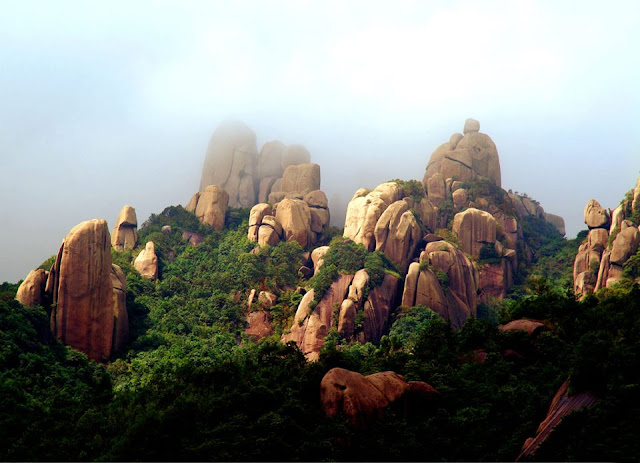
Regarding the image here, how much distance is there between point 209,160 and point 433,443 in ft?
214

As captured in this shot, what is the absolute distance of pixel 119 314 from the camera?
4438 centimetres

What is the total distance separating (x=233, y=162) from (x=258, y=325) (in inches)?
1395

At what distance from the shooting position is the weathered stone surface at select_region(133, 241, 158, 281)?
56.5 m

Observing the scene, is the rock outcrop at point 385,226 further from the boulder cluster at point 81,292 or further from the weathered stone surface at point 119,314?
the boulder cluster at point 81,292

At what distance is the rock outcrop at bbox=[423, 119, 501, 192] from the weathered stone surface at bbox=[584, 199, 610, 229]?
17652 mm

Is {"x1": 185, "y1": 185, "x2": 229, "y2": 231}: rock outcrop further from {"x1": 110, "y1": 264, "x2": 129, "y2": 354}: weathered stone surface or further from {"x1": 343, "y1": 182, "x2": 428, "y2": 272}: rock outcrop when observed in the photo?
{"x1": 110, "y1": 264, "x2": 129, "y2": 354}: weathered stone surface

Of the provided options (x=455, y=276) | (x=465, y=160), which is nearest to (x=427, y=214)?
(x=455, y=276)

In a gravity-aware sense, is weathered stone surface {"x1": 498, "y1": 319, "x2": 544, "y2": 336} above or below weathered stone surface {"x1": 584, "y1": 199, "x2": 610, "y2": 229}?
below

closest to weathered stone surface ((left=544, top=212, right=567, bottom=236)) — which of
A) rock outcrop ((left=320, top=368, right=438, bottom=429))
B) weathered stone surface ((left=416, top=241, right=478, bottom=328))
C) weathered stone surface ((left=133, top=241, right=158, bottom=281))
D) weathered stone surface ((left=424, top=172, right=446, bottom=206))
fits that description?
weathered stone surface ((left=424, top=172, right=446, bottom=206))

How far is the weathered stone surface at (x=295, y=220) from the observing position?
61.4m

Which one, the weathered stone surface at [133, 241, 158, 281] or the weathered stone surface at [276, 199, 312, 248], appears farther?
the weathered stone surface at [276, 199, 312, 248]

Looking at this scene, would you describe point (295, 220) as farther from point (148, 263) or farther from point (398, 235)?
point (148, 263)

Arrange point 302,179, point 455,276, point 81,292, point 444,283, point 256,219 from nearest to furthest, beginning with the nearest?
point 81,292
point 444,283
point 455,276
point 256,219
point 302,179

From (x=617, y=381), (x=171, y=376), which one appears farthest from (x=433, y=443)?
(x=171, y=376)
